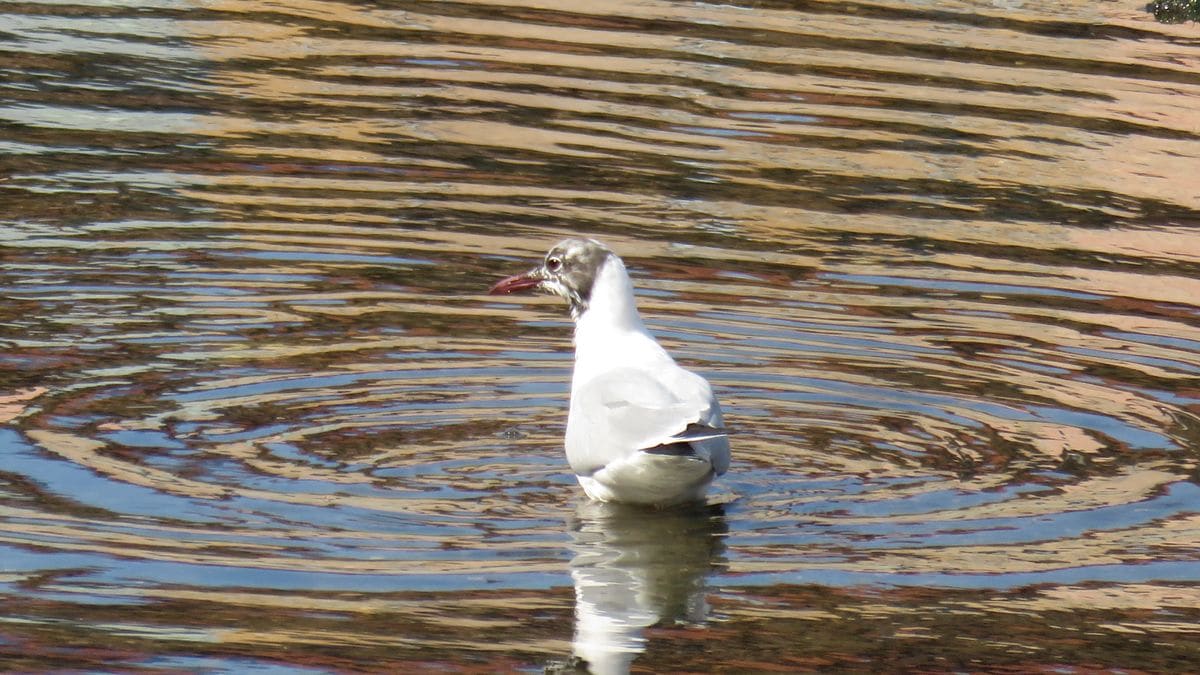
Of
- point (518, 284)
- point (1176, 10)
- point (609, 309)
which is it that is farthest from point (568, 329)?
point (1176, 10)

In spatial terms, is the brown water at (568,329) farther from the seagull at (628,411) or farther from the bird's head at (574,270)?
the bird's head at (574,270)

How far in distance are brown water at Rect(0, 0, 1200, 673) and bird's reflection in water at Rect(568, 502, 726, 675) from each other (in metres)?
0.02

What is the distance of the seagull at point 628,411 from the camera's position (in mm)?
8352

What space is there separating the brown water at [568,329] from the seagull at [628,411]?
21 cm

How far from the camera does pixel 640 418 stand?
842 cm

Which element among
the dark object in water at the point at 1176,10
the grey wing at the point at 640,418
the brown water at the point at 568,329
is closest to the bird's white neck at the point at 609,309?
the grey wing at the point at 640,418

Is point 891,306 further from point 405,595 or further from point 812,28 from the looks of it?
point 812,28

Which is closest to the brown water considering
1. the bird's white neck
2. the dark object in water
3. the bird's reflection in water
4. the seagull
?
the bird's reflection in water

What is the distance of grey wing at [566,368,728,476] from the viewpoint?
8.29 metres

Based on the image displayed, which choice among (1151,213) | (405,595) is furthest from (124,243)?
(1151,213)

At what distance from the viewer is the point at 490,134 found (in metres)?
15.3

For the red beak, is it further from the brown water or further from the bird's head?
the brown water

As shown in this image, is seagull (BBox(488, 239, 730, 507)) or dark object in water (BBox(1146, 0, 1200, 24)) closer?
seagull (BBox(488, 239, 730, 507))

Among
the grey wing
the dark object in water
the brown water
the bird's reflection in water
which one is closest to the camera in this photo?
the bird's reflection in water
